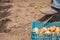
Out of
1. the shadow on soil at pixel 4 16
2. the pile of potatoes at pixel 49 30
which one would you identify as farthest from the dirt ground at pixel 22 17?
the pile of potatoes at pixel 49 30

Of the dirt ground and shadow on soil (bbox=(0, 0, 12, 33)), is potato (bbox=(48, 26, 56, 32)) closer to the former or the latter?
the dirt ground

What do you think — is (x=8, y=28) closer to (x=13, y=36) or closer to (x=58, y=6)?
(x=13, y=36)

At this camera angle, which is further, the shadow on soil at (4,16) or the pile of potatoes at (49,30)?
the shadow on soil at (4,16)

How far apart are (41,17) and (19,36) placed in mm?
1198

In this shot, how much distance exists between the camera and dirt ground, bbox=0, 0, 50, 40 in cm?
518

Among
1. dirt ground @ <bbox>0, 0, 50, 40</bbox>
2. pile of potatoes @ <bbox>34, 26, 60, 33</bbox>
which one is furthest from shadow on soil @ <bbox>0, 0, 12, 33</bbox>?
pile of potatoes @ <bbox>34, 26, 60, 33</bbox>

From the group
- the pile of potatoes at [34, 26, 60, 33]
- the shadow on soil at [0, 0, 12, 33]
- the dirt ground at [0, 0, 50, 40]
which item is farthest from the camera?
the shadow on soil at [0, 0, 12, 33]

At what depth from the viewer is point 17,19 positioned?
6.11m

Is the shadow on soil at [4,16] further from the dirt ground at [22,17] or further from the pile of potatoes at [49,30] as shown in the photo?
the pile of potatoes at [49,30]

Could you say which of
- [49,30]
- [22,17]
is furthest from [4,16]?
[49,30]

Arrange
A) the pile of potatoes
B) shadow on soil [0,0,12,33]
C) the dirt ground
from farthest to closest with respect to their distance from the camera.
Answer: shadow on soil [0,0,12,33] → the dirt ground → the pile of potatoes

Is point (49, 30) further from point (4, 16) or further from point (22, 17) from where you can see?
point (4, 16)

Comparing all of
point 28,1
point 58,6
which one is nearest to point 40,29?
point 58,6

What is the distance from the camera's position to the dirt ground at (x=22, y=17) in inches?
204
